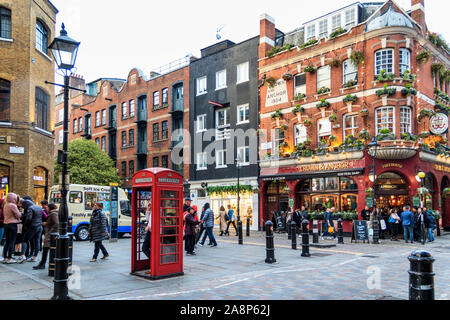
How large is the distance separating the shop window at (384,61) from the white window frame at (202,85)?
574 inches

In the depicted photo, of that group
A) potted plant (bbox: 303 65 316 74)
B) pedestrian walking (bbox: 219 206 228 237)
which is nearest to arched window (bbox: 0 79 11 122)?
pedestrian walking (bbox: 219 206 228 237)

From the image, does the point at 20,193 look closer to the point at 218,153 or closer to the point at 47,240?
the point at 47,240

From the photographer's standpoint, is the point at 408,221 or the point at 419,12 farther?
the point at 419,12

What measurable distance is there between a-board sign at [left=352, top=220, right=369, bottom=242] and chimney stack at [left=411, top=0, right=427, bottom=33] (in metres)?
13.3

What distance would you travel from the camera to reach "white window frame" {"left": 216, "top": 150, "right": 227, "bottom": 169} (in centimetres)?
3161

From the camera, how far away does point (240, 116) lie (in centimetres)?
3059

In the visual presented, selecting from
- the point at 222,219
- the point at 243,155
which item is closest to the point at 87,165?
the point at 243,155

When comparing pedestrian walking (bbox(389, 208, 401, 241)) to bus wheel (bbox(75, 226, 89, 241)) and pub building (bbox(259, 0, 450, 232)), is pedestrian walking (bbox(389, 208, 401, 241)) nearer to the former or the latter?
pub building (bbox(259, 0, 450, 232))

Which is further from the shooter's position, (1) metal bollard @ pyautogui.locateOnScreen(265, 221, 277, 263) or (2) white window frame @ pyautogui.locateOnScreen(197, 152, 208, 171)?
(2) white window frame @ pyautogui.locateOnScreen(197, 152, 208, 171)

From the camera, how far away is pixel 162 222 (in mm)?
9023

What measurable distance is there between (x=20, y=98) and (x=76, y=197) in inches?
216

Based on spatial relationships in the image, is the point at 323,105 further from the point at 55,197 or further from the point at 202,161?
the point at 55,197

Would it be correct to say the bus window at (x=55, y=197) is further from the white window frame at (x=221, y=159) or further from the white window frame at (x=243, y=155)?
→ the white window frame at (x=221, y=159)
